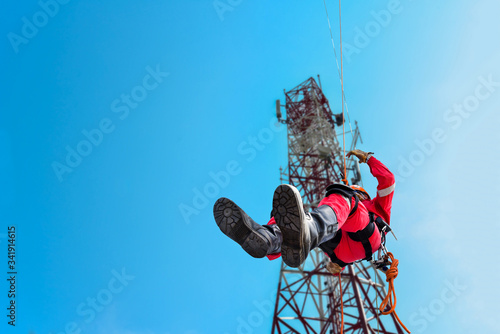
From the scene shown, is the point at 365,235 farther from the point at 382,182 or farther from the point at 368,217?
the point at 382,182

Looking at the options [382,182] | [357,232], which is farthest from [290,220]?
[382,182]

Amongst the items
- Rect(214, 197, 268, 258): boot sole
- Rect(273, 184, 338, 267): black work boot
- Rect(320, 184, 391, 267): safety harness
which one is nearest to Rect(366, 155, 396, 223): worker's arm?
Rect(320, 184, 391, 267): safety harness

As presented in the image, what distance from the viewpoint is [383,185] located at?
4.29 m

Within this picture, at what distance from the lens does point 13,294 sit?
1102 centimetres

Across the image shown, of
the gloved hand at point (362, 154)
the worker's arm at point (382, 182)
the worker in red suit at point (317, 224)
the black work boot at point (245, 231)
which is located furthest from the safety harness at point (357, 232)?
the black work boot at point (245, 231)

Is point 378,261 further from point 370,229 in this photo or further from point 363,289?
point 363,289

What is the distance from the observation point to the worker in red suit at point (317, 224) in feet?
9.34

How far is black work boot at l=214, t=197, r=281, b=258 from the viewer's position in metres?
3.02

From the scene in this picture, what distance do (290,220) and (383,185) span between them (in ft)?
6.37

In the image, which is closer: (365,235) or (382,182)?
(365,235)

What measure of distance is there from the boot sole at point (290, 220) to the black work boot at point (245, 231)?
18cm

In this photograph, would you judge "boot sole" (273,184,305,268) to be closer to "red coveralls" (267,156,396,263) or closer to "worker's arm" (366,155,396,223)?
"red coveralls" (267,156,396,263)

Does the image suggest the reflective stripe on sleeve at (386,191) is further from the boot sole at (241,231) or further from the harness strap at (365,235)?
the boot sole at (241,231)

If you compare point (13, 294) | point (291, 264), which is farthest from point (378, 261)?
point (13, 294)
